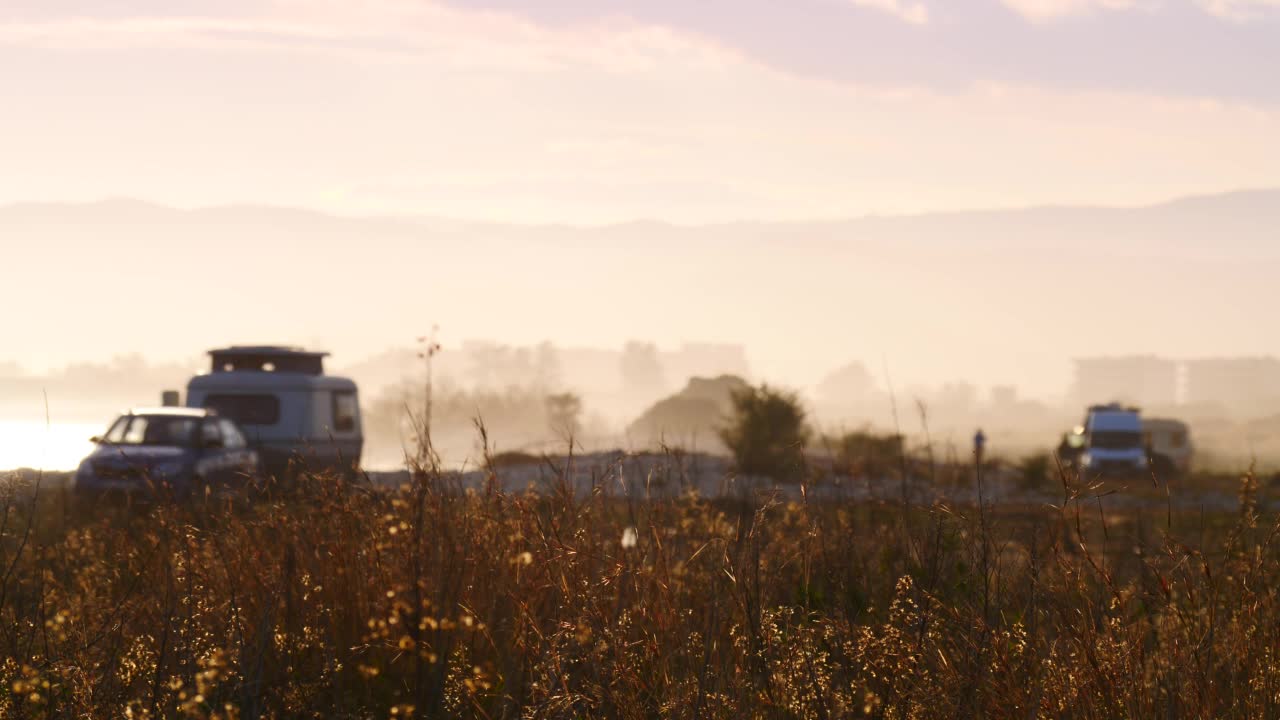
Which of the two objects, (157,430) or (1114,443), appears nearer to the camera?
(157,430)

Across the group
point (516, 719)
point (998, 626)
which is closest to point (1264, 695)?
point (998, 626)

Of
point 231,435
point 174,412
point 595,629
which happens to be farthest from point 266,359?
point 595,629

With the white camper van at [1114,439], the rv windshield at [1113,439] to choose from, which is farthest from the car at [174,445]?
the rv windshield at [1113,439]

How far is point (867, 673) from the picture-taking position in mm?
4656

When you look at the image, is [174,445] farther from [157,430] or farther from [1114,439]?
[1114,439]

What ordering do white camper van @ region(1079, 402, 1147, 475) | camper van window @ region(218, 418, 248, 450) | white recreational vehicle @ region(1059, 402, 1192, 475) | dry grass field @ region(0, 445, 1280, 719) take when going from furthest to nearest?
1. white camper van @ region(1079, 402, 1147, 475)
2. white recreational vehicle @ region(1059, 402, 1192, 475)
3. camper van window @ region(218, 418, 248, 450)
4. dry grass field @ region(0, 445, 1280, 719)

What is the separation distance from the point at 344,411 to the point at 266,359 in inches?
57.2

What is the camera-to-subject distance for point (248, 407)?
61.0 feet

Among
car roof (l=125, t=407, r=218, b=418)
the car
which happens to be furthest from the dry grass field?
car roof (l=125, t=407, r=218, b=418)

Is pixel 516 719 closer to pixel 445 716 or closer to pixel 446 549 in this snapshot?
pixel 445 716

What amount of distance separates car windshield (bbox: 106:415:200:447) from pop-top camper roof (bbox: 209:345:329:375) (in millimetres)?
3582

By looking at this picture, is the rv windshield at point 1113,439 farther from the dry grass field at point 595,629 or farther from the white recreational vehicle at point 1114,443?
the dry grass field at point 595,629

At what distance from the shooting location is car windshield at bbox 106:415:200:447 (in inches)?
593

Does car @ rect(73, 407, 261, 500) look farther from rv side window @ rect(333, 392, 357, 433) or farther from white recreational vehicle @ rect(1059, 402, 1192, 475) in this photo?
white recreational vehicle @ rect(1059, 402, 1192, 475)
